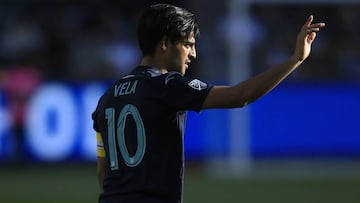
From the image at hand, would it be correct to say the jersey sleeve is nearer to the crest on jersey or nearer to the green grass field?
the crest on jersey

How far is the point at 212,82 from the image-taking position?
17.1 metres

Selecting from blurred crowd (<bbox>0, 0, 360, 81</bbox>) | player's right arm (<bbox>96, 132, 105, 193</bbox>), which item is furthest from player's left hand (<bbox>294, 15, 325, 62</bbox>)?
blurred crowd (<bbox>0, 0, 360, 81</bbox>)

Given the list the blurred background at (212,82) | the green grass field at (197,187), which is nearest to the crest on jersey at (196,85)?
the green grass field at (197,187)

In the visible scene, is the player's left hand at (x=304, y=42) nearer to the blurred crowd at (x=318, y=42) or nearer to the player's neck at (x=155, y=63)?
the player's neck at (x=155, y=63)

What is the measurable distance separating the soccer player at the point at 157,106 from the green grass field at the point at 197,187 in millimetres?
7357

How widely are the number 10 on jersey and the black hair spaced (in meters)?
0.33

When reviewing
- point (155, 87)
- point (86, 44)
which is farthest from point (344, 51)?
point (155, 87)

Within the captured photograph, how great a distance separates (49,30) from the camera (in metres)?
18.3

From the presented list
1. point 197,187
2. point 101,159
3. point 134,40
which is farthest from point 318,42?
point 101,159

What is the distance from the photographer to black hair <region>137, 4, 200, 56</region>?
5.30m

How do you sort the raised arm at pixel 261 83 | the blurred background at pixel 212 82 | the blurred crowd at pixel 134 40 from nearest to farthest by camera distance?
the raised arm at pixel 261 83, the blurred background at pixel 212 82, the blurred crowd at pixel 134 40

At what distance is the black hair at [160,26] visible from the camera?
5305mm

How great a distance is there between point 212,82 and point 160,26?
1179cm

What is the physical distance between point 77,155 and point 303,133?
11.6 feet
